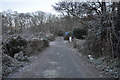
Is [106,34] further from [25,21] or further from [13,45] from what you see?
[25,21]

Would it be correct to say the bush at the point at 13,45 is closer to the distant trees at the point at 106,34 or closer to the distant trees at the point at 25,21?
the distant trees at the point at 106,34

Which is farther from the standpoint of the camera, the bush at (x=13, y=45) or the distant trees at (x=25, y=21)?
the distant trees at (x=25, y=21)

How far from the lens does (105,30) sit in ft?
20.3

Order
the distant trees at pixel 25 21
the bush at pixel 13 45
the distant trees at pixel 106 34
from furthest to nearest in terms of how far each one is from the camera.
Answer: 1. the distant trees at pixel 25 21
2. the bush at pixel 13 45
3. the distant trees at pixel 106 34

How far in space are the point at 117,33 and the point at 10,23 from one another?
50.6ft

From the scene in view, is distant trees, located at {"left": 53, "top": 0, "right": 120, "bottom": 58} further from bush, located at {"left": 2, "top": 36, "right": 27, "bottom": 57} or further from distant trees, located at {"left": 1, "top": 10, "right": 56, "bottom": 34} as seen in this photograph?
distant trees, located at {"left": 1, "top": 10, "right": 56, "bottom": 34}

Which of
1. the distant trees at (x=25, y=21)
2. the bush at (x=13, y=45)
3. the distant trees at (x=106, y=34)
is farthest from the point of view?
the distant trees at (x=25, y=21)

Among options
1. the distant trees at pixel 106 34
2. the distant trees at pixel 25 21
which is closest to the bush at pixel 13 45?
the distant trees at pixel 106 34

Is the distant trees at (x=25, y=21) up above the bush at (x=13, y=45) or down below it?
above

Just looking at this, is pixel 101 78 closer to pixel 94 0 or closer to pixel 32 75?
pixel 32 75

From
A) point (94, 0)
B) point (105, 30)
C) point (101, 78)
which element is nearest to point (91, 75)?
point (101, 78)

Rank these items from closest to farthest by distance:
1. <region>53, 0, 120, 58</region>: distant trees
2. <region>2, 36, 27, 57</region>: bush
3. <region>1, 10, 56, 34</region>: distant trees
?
<region>53, 0, 120, 58</region>: distant trees
<region>2, 36, 27, 57</region>: bush
<region>1, 10, 56, 34</region>: distant trees

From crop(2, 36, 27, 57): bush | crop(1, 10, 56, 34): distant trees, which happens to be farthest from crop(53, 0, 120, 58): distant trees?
crop(1, 10, 56, 34): distant trees

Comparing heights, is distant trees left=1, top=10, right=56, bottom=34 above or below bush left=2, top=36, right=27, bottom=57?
above
